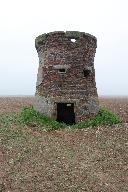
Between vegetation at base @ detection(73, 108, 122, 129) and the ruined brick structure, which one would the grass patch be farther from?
the ruined brick structure

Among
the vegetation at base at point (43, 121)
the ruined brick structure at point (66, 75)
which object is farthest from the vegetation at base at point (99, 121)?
the ruined brick structure at point (66, 75)

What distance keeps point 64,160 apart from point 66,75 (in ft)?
26.6

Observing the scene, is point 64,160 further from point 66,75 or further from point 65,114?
point 65,114

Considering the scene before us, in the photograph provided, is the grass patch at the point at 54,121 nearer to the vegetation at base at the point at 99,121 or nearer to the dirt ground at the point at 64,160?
the vegetation at base at the point at 99,121

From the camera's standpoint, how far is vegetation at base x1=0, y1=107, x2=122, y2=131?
72.8ft

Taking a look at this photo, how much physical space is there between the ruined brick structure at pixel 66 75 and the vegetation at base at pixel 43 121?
525 mm

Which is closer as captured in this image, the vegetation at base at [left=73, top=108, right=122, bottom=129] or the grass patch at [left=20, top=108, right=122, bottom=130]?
the grass patch at [left=20, top=108, right=122, bottom=130]

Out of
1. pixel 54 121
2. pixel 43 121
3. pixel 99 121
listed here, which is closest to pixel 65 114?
pixel 54 121

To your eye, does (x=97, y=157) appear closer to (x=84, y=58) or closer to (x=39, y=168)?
(x=39, y=168)

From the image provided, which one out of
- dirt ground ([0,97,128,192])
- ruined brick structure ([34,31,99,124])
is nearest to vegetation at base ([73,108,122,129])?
ruined brick structure ([34,31,99,124])

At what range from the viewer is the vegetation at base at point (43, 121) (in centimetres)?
2220

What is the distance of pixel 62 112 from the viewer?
2628 cm

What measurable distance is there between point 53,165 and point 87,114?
26.7ft

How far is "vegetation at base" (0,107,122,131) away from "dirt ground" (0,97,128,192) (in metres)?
0.89
